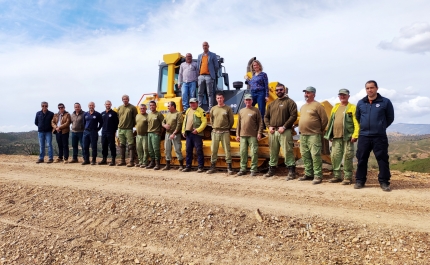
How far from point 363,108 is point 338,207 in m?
2.06

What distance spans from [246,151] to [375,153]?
2809 millimetres

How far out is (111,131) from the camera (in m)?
9.73

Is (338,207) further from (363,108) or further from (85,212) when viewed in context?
(85,212)

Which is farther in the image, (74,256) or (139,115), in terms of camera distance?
(139,115)

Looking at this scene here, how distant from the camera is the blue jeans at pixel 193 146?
8.16 m

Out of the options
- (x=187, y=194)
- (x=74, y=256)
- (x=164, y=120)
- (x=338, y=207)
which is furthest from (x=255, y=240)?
(x=164, y=120)

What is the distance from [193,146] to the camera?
27.4ft

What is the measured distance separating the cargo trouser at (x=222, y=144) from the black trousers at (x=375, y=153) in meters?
3.01

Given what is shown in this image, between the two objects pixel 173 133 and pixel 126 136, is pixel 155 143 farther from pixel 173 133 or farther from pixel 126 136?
pixel 126 136

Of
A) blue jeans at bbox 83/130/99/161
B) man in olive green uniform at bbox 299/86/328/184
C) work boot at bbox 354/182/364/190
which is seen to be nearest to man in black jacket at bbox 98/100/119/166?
blue jeans at bbox 83/130/99/161

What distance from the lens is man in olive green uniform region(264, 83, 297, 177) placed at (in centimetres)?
682

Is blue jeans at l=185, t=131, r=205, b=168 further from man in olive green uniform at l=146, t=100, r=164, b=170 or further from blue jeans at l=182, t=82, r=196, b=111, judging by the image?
blue jeans at l=182, t=82, r=196, b=111

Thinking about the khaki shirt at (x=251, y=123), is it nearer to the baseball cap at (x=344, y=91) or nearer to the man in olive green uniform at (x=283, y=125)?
the man in olive green uniform at (x=283, y=125)

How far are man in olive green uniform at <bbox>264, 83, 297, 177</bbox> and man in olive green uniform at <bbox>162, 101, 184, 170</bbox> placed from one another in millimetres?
2541
